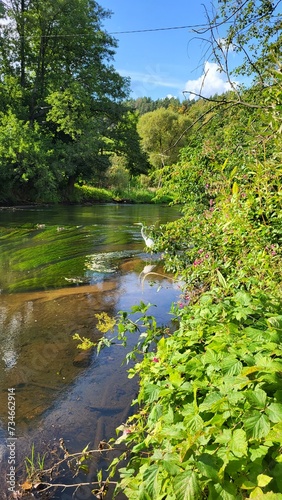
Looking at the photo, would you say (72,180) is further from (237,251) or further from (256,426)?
(256,426)

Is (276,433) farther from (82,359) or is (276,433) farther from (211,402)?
(82,359)

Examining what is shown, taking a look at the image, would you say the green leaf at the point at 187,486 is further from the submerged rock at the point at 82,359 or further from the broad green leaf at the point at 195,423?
the submerged rock at the point at 82,359

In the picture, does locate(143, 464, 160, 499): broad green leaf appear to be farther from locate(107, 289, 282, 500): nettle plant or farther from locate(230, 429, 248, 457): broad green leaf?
locate(230, 429, 248, 457): broad green leaf

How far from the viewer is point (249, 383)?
1.18 meters

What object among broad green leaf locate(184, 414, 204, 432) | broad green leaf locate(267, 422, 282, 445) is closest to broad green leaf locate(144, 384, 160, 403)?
broad green leaf locate(184, 414, 204, 432)

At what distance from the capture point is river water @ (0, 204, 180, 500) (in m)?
2.77

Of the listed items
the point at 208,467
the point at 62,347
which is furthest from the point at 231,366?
the point at 62,347

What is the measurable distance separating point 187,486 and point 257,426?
264 millimetres

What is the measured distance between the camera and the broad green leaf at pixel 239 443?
997 mm

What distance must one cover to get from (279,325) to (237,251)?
1654 millimetres

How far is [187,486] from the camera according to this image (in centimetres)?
96

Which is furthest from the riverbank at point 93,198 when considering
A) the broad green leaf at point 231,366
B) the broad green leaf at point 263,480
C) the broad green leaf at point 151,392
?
the broad green leaf at point 263,480

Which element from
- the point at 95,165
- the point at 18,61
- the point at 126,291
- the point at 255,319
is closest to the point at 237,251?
the point at 255,319

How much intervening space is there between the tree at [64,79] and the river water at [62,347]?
49.0 ft
